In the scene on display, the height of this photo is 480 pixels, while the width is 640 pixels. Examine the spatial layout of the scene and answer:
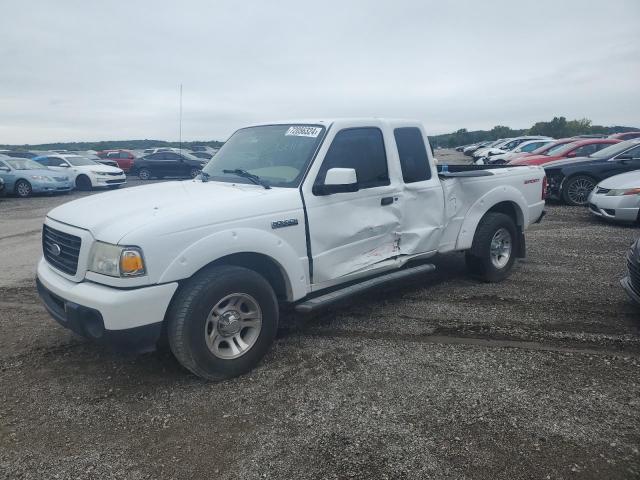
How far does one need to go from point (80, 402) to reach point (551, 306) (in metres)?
4.43

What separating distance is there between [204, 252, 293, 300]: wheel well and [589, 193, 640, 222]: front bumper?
766 centimetres

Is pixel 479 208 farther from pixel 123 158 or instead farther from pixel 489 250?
pixel 123 158

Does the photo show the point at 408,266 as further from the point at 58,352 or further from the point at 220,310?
the point at 58,352

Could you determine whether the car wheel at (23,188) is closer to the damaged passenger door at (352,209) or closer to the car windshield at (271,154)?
the car windshield at (271,154)

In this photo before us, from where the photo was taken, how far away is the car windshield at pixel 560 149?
13.6m

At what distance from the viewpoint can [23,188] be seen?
56.1 feet

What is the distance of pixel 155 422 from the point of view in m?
3.16

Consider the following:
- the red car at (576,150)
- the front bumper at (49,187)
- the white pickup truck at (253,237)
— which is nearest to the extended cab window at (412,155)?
the white pickup truck at (253,237)

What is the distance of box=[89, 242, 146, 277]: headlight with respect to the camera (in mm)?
3135

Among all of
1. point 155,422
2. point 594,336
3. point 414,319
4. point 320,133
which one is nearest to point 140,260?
point 155,422

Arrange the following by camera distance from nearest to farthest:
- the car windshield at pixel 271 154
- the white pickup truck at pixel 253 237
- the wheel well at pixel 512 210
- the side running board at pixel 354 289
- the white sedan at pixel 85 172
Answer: the white pickup truck at pixel 253 237, the side running board at pixel 354 289, the car windshield at pixel 271 154, the wheel well at pixel 512 210, the white sedan at pixel 85 172

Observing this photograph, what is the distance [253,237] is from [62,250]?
4.72 ft

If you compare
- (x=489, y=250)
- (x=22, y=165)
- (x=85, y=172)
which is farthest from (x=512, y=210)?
(x=22, y=165)

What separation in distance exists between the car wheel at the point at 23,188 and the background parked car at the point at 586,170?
54.3 ft
